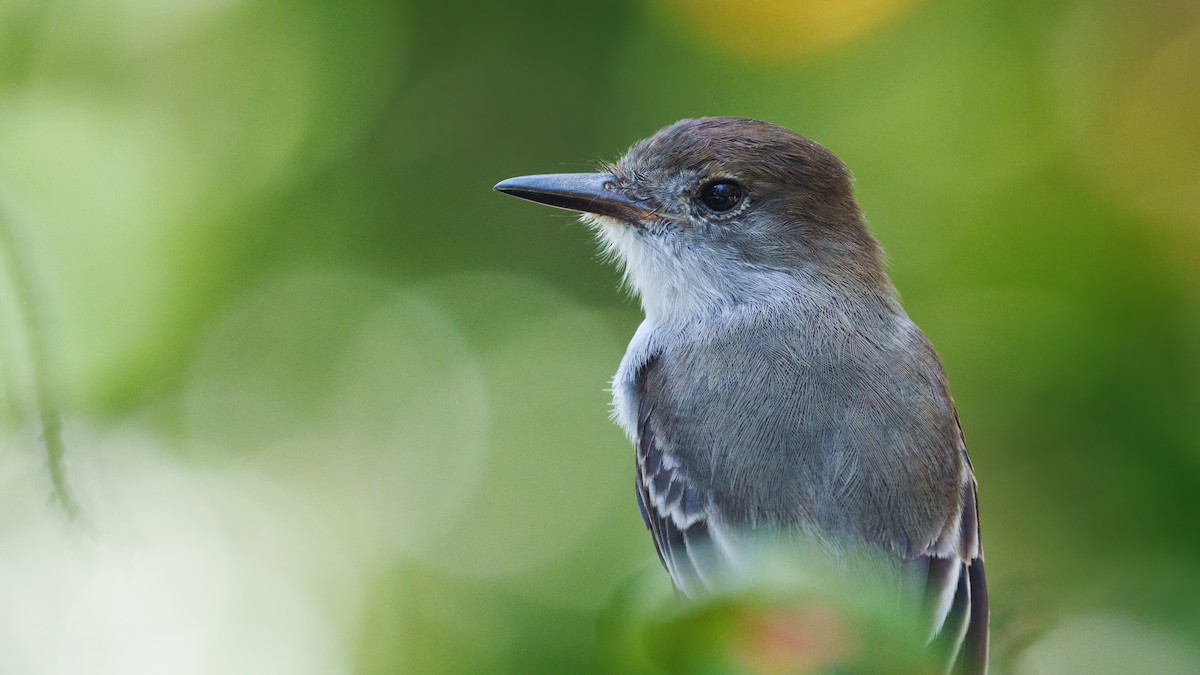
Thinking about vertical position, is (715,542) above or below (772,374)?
below

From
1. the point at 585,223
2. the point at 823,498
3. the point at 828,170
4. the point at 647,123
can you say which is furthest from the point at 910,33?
the point at 823,498

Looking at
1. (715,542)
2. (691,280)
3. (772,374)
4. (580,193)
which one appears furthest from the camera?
(691,280)

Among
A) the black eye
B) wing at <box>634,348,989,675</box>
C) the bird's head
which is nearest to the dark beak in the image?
the bird's head

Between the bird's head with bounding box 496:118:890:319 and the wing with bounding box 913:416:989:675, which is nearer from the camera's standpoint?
the wing with bounding box 913:416:989:675

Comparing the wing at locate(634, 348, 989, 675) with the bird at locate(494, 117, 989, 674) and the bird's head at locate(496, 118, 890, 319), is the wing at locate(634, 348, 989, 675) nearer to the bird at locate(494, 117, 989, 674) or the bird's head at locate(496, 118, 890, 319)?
the bird at locate(494, 117, 989, 674)

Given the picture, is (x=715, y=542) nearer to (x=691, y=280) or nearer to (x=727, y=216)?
(x=691, y=280)

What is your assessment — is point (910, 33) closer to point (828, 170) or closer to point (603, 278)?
point (828, 170)

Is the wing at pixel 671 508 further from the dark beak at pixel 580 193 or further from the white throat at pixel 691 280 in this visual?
the dark beak at pixel 580 193

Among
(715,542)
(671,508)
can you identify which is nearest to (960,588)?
(715,542)

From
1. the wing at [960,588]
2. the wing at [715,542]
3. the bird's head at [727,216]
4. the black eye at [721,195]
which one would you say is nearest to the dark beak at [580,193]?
the bird's head at [727,216]
